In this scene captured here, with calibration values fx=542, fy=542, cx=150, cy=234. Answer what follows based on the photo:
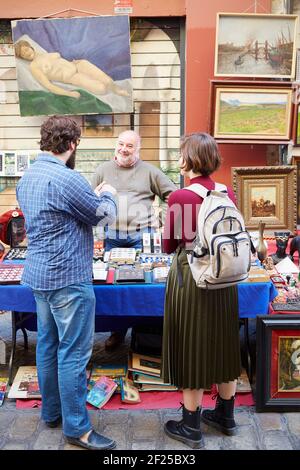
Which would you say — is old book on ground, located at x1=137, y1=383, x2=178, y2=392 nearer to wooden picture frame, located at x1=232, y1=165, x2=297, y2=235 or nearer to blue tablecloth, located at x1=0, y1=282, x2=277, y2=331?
blue tablecloth, located at x1=0, y1=282, x2=277, y2=331

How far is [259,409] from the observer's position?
10.6 ft

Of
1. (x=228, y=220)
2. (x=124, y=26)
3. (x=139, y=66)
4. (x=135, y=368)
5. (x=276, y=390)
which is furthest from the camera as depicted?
(x=139, y=66)

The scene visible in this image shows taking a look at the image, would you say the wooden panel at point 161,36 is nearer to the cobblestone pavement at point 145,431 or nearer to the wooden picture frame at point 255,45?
the wooden picture frame at point 255,45

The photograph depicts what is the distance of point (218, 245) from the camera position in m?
2.51

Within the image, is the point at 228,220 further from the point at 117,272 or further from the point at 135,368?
the point at 135,368

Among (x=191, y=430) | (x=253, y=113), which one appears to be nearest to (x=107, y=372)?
(x=191, y=430)

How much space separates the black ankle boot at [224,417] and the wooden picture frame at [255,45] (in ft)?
10.1

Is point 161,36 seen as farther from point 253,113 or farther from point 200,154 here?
point 200,154

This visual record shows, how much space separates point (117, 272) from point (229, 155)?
2443mm

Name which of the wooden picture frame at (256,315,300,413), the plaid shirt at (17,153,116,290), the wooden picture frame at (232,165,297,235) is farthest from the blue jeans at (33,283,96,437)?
the wooden picture frame at (232,165,297,235)

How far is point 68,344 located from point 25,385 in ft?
3.03

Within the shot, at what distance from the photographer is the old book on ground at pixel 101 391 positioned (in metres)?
3.33

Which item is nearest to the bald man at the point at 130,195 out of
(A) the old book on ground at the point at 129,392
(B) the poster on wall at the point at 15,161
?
(A) the old book on ground at the point at 129,392

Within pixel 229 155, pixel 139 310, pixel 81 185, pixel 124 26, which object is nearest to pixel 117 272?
pixel 139 310
